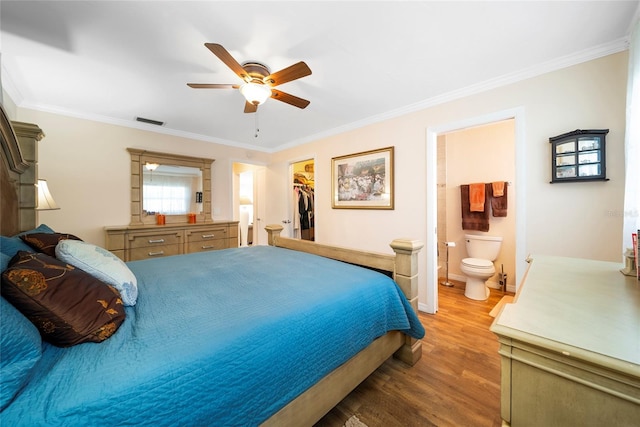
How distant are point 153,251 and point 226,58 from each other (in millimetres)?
2764

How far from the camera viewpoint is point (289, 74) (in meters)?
1.72

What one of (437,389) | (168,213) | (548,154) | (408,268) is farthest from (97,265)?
(548,154)

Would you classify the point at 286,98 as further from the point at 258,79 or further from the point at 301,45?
the point at 301,45

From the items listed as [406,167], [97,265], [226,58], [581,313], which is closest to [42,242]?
[97,265]

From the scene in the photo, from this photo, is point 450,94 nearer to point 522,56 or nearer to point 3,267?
point 522,56

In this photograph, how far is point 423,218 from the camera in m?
2.66

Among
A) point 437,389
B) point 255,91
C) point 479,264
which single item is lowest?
point 437,389

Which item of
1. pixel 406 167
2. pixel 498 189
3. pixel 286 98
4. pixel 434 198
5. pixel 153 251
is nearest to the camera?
pixel 286 98

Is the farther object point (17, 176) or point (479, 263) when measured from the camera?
point (479, 263)

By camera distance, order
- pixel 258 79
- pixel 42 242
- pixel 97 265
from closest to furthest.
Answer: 1. pixel 97 265
2. pixel 42 242
3. pixel 258 79

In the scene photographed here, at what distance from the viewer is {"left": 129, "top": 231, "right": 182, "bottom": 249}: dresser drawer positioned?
9.82ft

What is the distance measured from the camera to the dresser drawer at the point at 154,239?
118 inches

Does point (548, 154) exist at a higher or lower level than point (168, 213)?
higher

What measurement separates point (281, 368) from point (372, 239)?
2.43 meters
